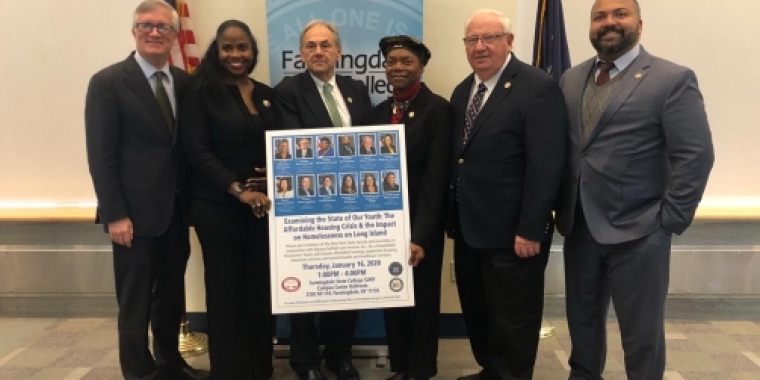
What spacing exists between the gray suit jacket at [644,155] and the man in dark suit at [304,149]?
46.9 inches

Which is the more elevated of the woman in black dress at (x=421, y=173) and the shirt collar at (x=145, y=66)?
the shirt collar at (x=145, y=66)

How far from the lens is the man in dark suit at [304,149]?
Result: 2428 mm

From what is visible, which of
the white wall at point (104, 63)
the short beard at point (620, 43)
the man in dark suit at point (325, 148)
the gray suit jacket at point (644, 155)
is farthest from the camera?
the white wall at point (104, 63)

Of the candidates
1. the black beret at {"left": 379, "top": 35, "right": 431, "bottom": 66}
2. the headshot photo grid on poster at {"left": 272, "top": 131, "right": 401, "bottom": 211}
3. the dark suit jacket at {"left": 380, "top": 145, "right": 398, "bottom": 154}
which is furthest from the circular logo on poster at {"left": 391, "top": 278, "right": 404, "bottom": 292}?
the black beret at {"left": 379, "top": 35, "right": 431, "bottom": 66}

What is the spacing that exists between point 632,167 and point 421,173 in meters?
0.92

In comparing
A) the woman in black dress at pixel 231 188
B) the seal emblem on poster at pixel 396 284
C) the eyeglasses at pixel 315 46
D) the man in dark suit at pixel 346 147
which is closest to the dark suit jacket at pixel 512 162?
the seal emblem on poster at pixel 396 284

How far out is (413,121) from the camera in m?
2.47

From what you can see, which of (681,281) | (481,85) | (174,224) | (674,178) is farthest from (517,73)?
(681,281)

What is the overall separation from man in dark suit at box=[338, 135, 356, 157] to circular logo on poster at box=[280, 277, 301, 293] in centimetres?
63

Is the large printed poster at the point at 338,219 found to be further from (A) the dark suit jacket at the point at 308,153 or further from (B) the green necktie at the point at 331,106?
(B) the green necktie at the point at 331,106

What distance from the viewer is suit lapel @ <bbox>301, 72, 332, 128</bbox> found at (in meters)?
2.53

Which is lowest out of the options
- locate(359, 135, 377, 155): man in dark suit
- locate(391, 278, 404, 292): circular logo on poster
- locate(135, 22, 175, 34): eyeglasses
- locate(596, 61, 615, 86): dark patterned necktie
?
locate(391, 278, 404, 292): circular logo on poster

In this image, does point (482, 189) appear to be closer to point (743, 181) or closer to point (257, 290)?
point (257, 290)

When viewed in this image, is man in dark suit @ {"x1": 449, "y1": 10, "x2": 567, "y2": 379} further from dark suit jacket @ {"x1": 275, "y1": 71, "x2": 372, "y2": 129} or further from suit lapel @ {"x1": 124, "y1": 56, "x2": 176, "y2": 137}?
suit lapel @ {"x1": 124, "y1": 56, "x2": 176, "y2": 137}
